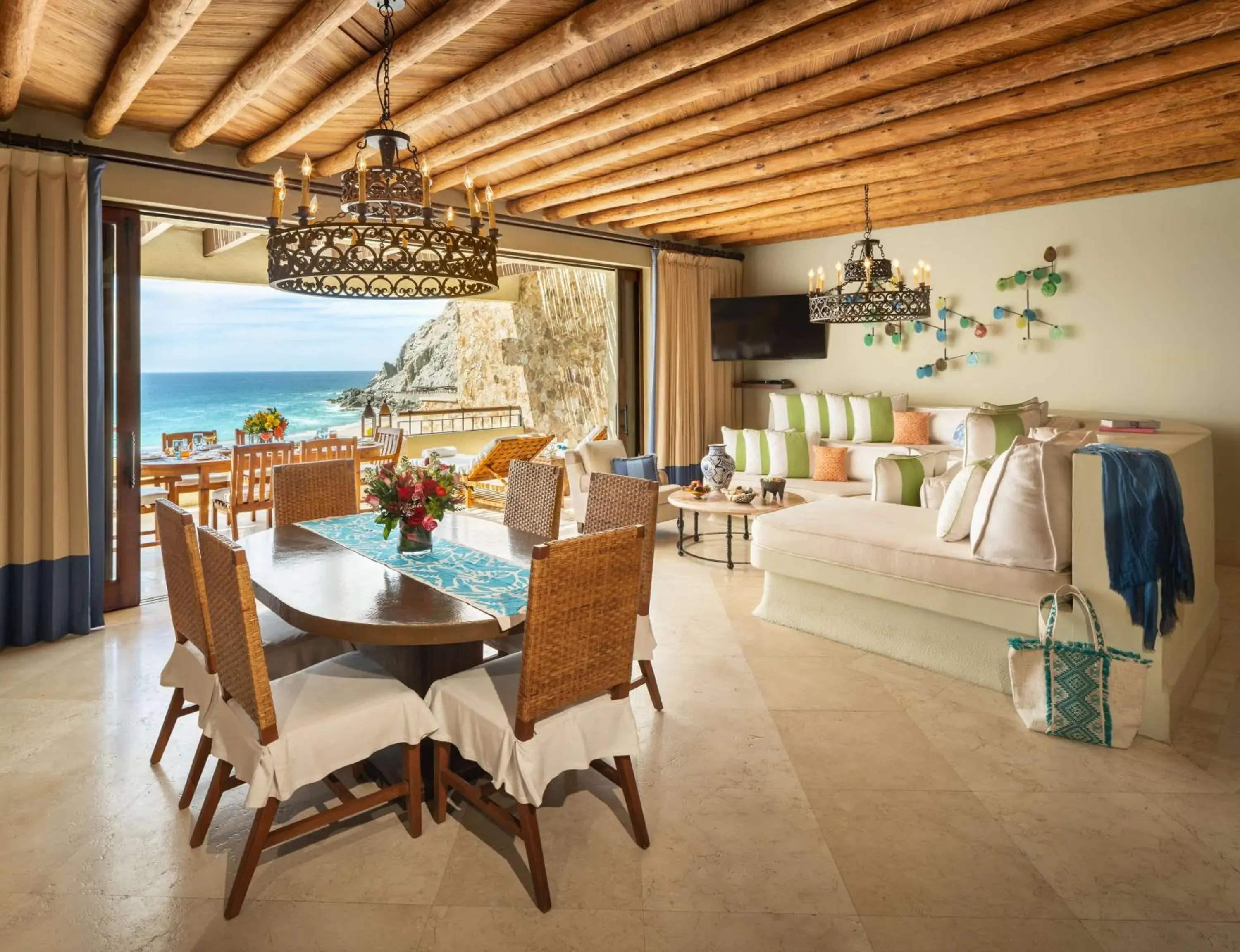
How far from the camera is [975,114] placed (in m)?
3.63

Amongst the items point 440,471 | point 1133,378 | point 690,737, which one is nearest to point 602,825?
point 690,737

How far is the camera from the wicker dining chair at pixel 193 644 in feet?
7.04

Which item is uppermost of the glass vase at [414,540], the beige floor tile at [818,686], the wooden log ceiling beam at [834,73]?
the wooden log ceiling beam at [834,73]

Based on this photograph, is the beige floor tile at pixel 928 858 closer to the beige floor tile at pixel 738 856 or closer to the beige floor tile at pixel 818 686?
the beige floor tile at pixel 738 856

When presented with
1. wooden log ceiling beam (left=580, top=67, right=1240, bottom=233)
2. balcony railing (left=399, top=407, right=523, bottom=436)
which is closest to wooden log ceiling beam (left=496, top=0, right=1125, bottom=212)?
wooden log ceiling beam (left=580, top=67, right=1240, bottom=233)

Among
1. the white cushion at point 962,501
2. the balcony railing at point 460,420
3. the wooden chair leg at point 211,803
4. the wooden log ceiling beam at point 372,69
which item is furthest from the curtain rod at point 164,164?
the balcony railing at point 460,420

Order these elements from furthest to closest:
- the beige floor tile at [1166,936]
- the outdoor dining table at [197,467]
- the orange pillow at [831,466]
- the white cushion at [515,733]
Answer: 1. the orange pillow at [831,466]
2. the outdoor dining table at [197,467]
3. the white cushion at [515,733]
4. the beige floor tile at [1166,936]

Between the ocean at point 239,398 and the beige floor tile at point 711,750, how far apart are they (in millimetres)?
20902

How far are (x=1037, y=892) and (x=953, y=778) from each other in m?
0.57

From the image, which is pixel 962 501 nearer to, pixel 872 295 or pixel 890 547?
pixel 890 547

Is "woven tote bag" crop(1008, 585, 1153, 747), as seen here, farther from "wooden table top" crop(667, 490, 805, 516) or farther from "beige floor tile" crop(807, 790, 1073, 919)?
"wooden table top" crop(667, 490, 805, 516)

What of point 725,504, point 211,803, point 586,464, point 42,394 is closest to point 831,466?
point 725,504

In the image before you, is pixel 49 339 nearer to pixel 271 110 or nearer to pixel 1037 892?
pixel 271 110

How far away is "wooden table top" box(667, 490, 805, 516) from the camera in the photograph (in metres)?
4.87
